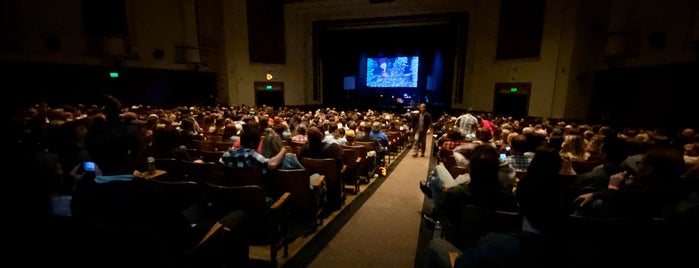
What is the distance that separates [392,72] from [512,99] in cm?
738

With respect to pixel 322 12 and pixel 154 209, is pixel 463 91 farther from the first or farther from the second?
pixel 154 209

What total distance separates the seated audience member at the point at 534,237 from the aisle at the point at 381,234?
5.46 feet

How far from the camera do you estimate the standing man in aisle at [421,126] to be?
7.65 m

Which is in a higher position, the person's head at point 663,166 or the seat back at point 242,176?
the person's head at point 663,166

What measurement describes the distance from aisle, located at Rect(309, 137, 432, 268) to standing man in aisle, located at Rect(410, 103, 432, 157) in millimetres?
2744

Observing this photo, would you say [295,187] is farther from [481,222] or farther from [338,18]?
[338,18]

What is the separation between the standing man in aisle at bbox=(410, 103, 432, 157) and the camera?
7646 millimetres

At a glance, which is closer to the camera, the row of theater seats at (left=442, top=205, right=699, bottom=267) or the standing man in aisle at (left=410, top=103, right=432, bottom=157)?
the row of theater seats at (left=442, top=205, right=699, bottom=267)

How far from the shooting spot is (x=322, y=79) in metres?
18.6

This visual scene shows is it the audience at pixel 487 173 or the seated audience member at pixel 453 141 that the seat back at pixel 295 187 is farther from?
the seated audience member at pixel 453 141

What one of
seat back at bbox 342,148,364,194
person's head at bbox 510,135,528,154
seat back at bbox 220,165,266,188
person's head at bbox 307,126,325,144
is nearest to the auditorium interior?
seat back at bbox 342,148,364,194

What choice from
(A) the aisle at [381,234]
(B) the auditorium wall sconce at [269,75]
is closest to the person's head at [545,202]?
(A) the aisle at [381,234]

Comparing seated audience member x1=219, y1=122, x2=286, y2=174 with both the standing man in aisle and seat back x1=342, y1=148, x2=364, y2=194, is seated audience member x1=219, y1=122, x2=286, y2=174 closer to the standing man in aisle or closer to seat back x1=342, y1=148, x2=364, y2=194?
seat back x1=342, y1=148, x2=364, y2=194

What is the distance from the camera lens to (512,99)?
44.1 feet
